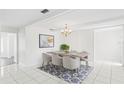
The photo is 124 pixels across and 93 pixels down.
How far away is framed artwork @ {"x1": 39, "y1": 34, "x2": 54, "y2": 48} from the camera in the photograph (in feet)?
17.4

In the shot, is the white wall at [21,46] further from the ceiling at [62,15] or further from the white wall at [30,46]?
the ceiling at [62,15]

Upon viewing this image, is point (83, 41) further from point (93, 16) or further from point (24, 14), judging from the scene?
point (24, 14)

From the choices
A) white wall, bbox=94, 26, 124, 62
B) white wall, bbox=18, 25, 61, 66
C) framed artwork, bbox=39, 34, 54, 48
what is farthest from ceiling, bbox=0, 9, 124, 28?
white wall, bbox=94, 26, 124, 62

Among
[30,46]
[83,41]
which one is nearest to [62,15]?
[30,46]

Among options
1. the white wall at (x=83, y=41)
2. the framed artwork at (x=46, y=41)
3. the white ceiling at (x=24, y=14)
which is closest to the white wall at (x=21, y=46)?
the framed artwork at (x=46, y=41)

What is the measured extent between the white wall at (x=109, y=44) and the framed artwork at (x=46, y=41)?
3151 mm

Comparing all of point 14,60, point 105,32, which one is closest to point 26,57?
point 14,60

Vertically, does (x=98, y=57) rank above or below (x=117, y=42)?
below
